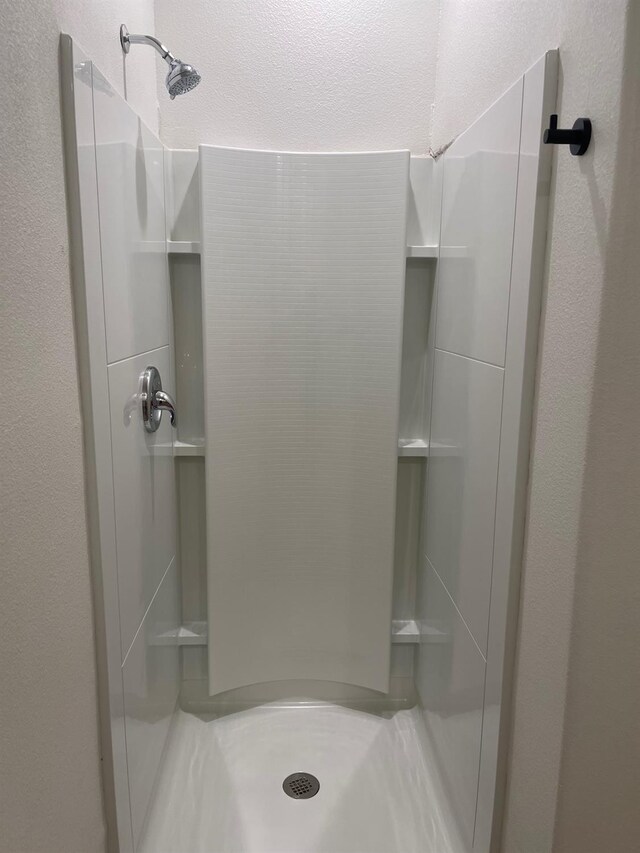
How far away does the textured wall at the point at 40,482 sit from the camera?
2.62 feet

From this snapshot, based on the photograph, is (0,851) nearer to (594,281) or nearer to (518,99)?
(594,281)

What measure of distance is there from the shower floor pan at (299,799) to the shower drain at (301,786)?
0.01 meters

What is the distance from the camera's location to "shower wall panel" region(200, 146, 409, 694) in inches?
65.6

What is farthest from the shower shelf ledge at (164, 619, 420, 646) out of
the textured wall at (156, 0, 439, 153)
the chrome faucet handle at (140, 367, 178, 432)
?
the textured wall at (156, 0, 439, 153)

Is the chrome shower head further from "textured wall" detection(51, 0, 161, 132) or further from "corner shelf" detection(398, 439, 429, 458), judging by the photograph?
"corner shelf" detection(398, 439, 429, 458)

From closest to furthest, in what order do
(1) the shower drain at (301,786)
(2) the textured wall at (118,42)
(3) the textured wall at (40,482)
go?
(3) the textured wall at (40,482), (2) the textured wall at (118,42), (1) the shower drain at (301,786)

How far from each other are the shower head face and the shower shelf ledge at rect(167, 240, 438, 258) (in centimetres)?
42

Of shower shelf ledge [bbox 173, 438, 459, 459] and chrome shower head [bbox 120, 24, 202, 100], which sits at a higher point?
chrome shower head [bbox 120, 24, 202, 100]

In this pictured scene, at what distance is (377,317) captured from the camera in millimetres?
1718

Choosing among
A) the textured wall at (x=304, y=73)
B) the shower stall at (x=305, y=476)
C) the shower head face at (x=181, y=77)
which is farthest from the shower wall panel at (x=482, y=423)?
the shower head face at (x=181, y=77)

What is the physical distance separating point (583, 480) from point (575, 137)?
488mm

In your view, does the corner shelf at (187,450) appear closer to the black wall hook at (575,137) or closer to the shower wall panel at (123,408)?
the shower wall panel at (123,408)

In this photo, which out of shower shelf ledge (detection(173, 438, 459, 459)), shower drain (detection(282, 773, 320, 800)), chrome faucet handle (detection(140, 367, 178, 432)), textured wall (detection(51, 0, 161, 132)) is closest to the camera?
textured wall (detection(51, 0, 161, 132))

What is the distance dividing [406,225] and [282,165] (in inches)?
14.4
